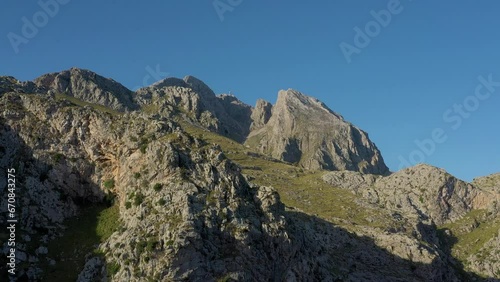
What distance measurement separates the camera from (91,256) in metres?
55.7

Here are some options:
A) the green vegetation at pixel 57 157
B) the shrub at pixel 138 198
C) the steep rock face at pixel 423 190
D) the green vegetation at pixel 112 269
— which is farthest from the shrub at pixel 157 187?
the steep rock face at pixel 423 190

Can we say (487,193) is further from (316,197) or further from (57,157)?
(57,157)

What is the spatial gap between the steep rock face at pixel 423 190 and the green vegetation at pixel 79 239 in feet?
332

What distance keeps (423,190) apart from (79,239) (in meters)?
128

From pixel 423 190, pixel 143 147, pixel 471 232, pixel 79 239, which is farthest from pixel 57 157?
pixel 471 232

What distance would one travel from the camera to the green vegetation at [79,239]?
53.2 meters

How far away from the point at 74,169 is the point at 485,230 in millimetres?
129284

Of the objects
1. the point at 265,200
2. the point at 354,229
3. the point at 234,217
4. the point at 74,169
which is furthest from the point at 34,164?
the point at 354,229

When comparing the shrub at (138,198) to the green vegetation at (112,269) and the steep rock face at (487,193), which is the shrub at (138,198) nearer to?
the green vegetation at (112,269)

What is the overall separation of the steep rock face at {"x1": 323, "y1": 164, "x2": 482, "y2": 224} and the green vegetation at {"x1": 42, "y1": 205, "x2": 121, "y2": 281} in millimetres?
101230

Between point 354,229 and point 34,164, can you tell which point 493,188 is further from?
point 34,164

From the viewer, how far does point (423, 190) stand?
15750cm

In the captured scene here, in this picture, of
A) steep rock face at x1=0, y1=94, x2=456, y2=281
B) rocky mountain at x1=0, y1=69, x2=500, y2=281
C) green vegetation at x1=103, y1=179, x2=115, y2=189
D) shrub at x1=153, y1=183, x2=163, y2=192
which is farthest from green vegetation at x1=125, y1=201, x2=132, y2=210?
green vegetation at x1=103, y1=179, x2=115, y2=189

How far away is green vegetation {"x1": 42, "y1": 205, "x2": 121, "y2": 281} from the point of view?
53250 mm
